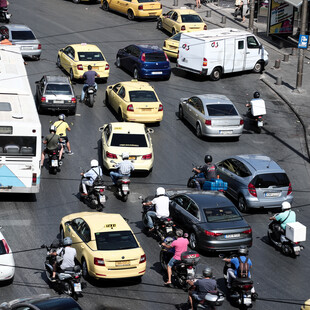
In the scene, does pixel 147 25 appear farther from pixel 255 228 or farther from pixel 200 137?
pixel 255 228

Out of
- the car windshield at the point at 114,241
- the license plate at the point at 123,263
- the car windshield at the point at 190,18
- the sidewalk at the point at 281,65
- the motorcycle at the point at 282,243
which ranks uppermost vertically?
the car windshield at the point at 114,241

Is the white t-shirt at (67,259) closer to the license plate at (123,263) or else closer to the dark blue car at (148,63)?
the license plate at (123,263)

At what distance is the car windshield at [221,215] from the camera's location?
67.8ft

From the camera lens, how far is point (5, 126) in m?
22.8

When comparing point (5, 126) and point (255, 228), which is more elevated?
point (5, 126)

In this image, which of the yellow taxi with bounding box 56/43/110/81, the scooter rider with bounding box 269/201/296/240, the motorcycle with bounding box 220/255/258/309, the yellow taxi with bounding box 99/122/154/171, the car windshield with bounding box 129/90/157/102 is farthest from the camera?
the yellow taxi with bounding box 56/43/110/81

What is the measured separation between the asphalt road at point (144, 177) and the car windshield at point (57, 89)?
45.1 inches

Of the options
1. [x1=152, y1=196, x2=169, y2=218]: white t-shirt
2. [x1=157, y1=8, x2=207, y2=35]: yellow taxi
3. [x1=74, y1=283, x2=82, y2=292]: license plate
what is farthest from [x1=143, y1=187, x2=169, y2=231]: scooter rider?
[x1=157, y1=8, x2=207, y2=35]: yellow taxi

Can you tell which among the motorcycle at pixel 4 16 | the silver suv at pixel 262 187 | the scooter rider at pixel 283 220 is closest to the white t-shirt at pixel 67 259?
the scooter rider at pixel 283 220

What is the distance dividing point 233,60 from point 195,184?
47.6 feet

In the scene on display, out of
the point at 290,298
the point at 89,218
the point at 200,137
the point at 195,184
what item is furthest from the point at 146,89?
the point at 290,298

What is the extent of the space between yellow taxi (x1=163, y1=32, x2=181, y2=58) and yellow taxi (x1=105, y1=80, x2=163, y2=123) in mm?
8868

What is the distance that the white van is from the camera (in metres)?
36.8

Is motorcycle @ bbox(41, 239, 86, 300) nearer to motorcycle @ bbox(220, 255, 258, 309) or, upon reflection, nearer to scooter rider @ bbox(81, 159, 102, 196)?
motorcycle @ bbox(220, 255, 258, 309)
